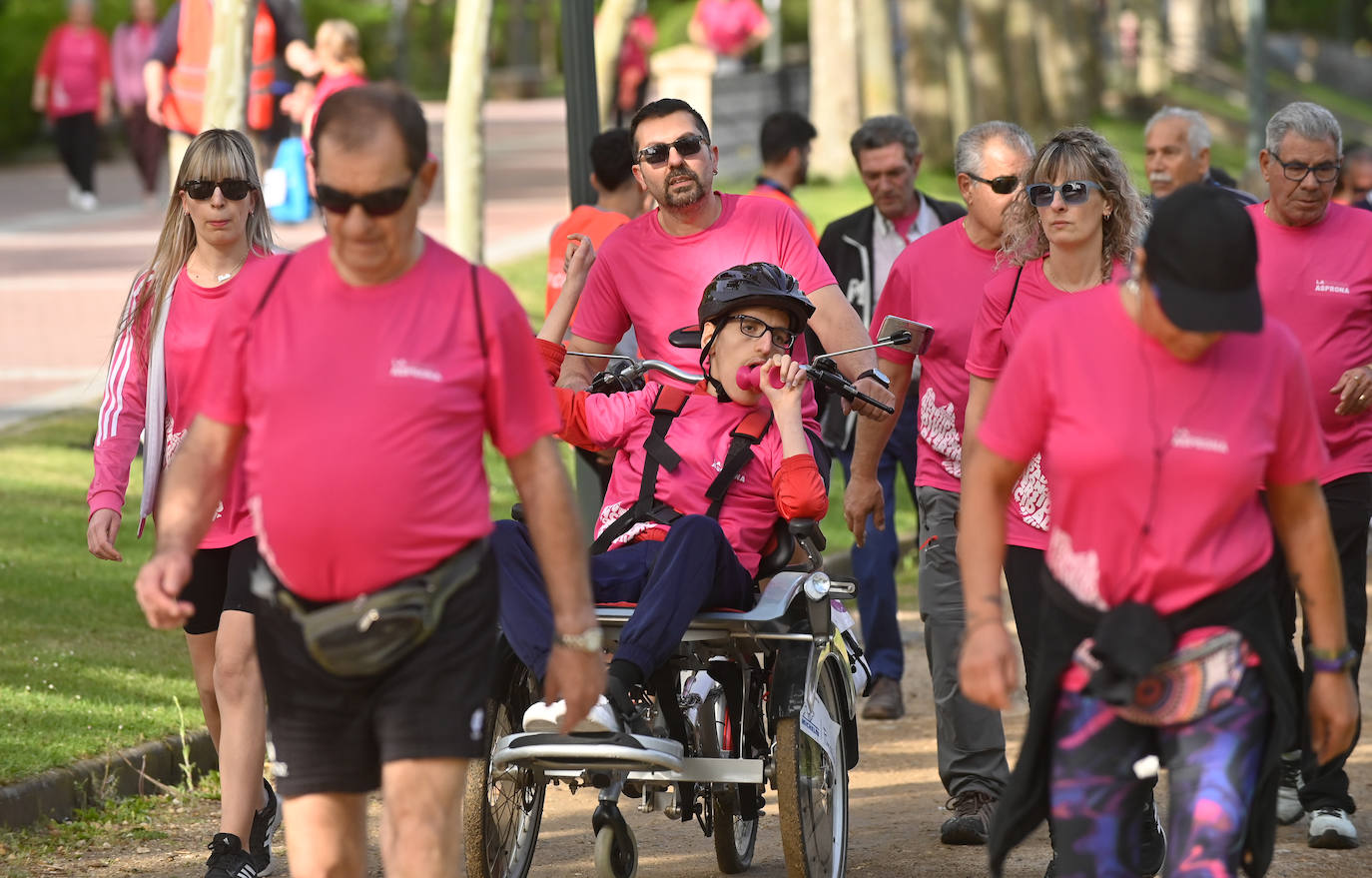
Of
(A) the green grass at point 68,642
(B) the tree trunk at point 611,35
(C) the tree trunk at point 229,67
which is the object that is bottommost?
(A) the green grass at point 68,642

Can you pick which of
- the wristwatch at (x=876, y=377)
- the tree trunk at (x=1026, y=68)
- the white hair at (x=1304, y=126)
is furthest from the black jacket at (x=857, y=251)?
the tree trunk at (x=1026, y=68)

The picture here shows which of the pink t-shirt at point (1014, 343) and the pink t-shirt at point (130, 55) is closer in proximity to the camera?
the pink t-shirt at point (1014, 343)

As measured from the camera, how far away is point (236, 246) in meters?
6.23

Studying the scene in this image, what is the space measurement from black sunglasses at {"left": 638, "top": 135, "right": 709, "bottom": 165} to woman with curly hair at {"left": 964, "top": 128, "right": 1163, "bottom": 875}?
1.19m

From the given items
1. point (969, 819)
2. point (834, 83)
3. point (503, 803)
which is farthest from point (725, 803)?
point (834, 83)

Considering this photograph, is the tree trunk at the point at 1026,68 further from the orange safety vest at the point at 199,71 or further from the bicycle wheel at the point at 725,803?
the bicycle wheel at the point at 725,803

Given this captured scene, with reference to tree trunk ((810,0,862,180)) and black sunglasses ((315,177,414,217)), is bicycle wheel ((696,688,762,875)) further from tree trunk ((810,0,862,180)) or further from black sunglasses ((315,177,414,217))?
tree trunk ((810,0,862,180))

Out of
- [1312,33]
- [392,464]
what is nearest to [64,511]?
[392,464]

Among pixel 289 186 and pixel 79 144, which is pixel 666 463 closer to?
pixel 289 186

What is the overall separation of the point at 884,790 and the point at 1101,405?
12.6 feet

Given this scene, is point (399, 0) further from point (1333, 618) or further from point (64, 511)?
point (1333, 618)

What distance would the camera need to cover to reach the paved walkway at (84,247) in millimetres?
14977

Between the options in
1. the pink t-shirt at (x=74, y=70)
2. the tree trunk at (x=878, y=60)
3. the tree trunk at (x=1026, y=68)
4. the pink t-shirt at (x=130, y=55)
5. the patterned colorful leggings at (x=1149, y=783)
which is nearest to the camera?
the patterned colorful leggings at (x=1149, y=783)

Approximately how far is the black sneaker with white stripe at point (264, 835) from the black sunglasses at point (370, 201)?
2.54 m
